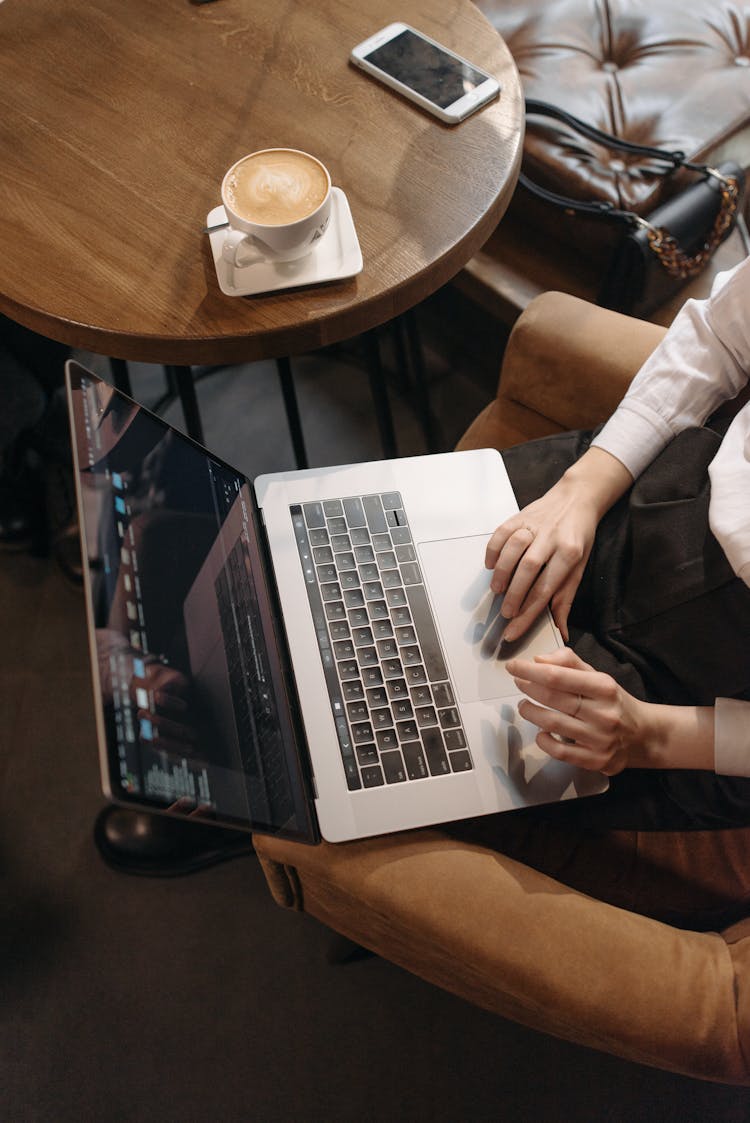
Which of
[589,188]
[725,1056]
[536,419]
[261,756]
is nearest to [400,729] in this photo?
[261,756]

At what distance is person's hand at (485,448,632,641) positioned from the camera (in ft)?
2.72

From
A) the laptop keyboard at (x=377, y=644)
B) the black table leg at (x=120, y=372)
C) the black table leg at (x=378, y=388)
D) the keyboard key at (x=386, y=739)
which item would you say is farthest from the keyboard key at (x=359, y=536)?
the black table leg at (x=120, y=372)

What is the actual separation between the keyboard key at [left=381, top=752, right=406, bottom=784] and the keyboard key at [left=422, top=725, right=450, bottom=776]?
0.03 meters

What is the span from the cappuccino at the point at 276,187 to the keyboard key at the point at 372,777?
1.79 feet

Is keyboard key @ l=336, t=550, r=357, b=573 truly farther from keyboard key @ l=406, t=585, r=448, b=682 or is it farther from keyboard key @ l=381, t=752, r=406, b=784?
keyboard key @ l=381, t=752, r=406, b=784

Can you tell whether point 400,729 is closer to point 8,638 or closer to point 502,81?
point 502,81

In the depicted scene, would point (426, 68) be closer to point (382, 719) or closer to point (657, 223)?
point (657, 223)

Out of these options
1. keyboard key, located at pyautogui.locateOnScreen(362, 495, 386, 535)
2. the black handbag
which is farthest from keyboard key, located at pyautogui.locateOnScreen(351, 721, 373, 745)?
the black handbag

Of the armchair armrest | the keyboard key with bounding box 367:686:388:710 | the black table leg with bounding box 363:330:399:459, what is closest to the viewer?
the keyboard key with bounding box 367:686:388:710

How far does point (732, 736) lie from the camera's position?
0.75 meters

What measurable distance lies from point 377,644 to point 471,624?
4.0 inches

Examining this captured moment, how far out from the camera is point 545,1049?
1.19 metres

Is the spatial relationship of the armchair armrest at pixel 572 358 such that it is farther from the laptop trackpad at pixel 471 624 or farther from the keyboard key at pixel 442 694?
the keyboard key at pixel 442 694

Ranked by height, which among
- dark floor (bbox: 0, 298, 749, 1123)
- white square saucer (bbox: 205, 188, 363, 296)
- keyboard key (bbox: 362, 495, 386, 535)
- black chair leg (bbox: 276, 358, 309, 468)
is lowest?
dark floor (bbox: 0, 298, 749, 1123)
